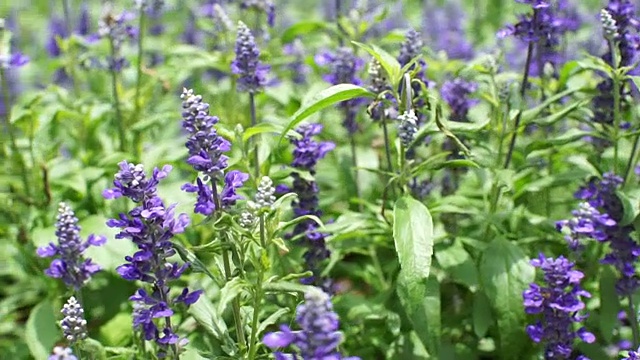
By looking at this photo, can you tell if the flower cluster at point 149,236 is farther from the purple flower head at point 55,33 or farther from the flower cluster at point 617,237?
the purple flower head at point 55,33

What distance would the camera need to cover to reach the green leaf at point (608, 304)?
4225 millimetres

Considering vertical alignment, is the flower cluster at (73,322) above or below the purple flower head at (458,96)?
below

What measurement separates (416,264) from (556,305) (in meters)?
0.62

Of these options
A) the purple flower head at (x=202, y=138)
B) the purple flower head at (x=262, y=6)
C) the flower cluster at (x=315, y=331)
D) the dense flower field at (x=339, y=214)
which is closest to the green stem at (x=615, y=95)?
the dense flower field at (x=339, y=214)

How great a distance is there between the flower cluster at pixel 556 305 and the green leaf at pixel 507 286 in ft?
0.60

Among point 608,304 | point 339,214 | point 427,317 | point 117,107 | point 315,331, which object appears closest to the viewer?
point 315,331


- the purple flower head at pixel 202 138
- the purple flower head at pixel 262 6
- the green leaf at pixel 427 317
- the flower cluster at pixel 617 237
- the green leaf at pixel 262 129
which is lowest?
the green leaf at pixel 427 317

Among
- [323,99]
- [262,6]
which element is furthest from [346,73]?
[323,99]

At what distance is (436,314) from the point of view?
3.98m

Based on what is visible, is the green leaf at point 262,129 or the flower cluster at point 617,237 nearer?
the green leaf at point 262,129

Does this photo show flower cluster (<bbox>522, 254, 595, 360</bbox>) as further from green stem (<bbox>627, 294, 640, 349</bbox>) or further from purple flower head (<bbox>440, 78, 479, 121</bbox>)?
purple flower head (<bbox>440, 78, 479, 121</bbox>)

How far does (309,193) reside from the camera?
4137mm

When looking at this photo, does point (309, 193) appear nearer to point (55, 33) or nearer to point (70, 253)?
point (70, 253)

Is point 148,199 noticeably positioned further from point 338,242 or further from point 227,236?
point 338,242
